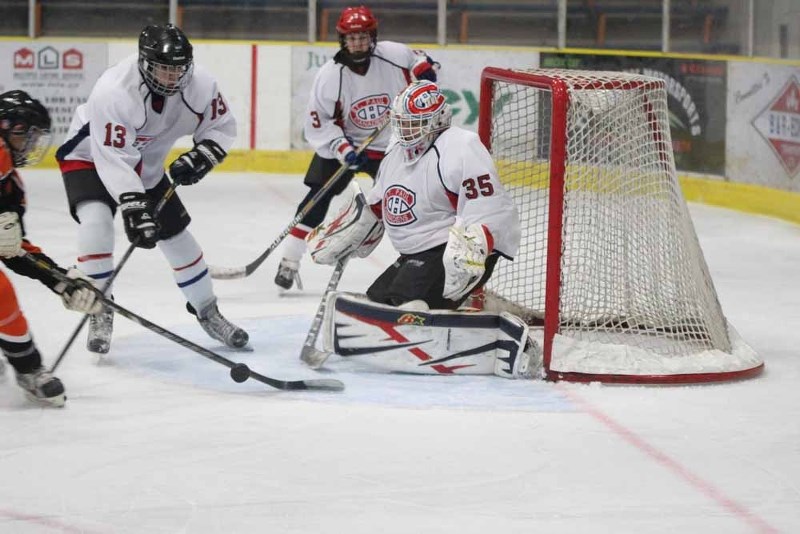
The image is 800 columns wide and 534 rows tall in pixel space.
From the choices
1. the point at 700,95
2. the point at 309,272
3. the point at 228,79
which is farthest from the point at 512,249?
the point at 228,79

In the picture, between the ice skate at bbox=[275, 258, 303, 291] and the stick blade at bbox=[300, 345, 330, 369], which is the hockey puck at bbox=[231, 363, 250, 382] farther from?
the ice skate at bbox=[275, 258, 303, 291]

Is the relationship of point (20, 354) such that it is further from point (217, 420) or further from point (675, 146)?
point (675, 146)

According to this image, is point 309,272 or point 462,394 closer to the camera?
point 462,394

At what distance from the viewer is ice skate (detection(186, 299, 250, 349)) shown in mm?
4215

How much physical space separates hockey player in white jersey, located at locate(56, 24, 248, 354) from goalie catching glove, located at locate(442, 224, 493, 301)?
807 mm

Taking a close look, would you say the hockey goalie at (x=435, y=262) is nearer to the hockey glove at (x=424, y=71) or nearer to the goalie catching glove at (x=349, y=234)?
the goalie catching glove at (x=349, y=234)

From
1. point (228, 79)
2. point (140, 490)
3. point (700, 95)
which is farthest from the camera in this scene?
point (228, 79)

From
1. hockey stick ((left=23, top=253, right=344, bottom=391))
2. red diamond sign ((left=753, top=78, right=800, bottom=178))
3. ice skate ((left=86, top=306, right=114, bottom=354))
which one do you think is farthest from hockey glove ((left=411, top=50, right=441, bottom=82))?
red diamond sign ((left=753, top=78, right=800, bottom=178))

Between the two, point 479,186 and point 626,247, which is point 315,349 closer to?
point 479,186

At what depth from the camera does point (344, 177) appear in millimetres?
5484

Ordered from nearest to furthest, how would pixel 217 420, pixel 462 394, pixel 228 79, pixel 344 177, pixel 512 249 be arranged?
pixel 217 420 < pixel 462 394 < pixel 512 249 < pixel 344 177 < pixel 228 79

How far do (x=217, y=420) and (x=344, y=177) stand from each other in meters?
2.21

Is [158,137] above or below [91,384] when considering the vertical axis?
above

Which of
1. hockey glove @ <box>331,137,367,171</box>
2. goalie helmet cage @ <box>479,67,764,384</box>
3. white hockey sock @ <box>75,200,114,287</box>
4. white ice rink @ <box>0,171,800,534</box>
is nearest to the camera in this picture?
white ice rink @ <box>0,171,800,534</box>
